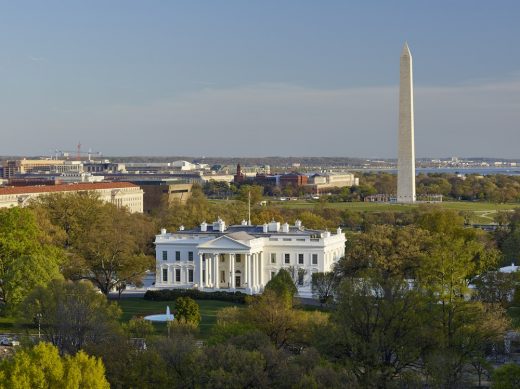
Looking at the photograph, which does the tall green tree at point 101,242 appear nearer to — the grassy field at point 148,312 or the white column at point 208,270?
the grassy field at point 148,312

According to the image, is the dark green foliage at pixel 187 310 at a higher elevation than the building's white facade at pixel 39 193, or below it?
below

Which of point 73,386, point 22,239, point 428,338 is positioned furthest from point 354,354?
point 22,239

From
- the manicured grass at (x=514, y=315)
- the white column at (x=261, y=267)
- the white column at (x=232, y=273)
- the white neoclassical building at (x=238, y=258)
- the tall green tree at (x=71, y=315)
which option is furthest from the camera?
the white column at (x=261, y=267)

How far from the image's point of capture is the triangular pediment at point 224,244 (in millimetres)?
90875

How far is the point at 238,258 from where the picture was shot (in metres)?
92.2

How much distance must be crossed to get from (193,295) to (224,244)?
8.47 meters

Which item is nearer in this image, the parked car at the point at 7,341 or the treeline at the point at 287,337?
the treeline at the point at 287,337

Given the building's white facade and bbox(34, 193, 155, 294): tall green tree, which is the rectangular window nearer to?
bbox(34, 193, 155, 294): tall green tree

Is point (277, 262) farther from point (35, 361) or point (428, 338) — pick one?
point (35, 361)

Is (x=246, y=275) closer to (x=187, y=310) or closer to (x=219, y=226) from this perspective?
(x=219, y=226)

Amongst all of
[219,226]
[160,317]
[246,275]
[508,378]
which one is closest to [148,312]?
[160,317]

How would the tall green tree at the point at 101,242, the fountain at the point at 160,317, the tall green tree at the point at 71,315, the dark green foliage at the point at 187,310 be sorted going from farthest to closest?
the tall green tree at the point at 101,242, the fountain at the point at 160,317, the dark green foliage at the point at 187,310, the tall green tree at the point at 71,315

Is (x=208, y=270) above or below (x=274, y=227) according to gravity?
below

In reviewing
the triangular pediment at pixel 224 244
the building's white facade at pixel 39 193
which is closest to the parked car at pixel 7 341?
Result: the triangular pediment at pixel 224 244
